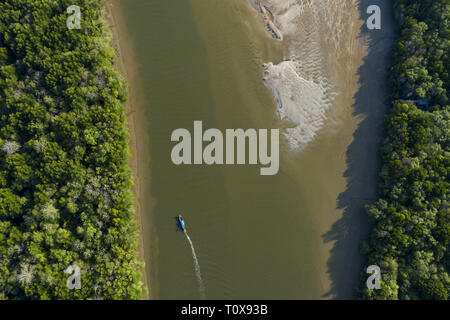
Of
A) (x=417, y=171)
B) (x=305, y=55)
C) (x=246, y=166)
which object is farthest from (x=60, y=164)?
(x=417, y=171)

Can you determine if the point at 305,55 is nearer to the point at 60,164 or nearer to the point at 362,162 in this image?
the point at 362,162

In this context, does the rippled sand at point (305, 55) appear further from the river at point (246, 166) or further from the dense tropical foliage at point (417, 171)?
the dense tropical foliage at point (417, 171)

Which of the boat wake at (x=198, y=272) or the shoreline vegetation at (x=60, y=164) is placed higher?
the shoreline vegetation at (x=60, y=164)

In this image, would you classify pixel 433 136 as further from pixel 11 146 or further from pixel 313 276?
pixel 11 146

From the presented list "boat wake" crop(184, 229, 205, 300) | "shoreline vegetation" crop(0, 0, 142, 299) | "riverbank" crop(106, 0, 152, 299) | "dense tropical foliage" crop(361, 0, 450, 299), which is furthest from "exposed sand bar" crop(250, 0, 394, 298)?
"shoreline vegetation" crop(0, 0, 142, 299)

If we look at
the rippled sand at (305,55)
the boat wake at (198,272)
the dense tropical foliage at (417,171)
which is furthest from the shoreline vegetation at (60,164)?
the dense tropical foliage at (417,171)

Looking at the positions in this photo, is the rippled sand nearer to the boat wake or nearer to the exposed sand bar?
the exposed sand bar
